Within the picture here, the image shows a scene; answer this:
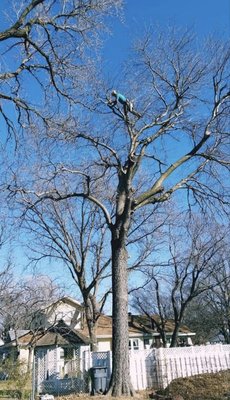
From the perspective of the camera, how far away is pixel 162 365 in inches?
600

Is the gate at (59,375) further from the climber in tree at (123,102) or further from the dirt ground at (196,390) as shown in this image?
the climber in tree at (123,102)

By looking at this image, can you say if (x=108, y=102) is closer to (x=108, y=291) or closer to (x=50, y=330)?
(x=108, y=291)

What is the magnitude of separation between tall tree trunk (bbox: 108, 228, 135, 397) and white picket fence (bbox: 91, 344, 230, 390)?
7.53 feet

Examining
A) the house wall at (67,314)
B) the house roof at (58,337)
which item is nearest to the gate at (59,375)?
the house roof at (58,337)

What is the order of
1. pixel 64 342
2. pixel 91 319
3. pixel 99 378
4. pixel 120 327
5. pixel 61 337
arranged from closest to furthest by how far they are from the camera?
1. pixel 120 327
2. pixel 99 378
3. pixel 91 319
4. pixel 64 342
5. pixel 61 337

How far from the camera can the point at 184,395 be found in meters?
11.9

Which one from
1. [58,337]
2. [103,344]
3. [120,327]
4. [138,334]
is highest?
[138,334]

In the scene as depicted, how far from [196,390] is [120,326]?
2.80 m

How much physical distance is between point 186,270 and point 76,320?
1298 centimetres

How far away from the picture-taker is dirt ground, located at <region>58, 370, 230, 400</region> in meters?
11.3

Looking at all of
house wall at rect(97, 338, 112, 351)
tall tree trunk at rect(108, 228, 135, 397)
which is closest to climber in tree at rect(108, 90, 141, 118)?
tall tree trunk at rect(108, 228, 135, 397)

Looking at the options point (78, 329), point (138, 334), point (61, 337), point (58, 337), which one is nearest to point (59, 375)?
point (58, 337)

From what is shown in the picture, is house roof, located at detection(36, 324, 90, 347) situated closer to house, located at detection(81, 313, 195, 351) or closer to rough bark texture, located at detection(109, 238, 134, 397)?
house, located at detection(81, 313, 195, 351)

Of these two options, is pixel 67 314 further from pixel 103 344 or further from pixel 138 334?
pixel 138 334
